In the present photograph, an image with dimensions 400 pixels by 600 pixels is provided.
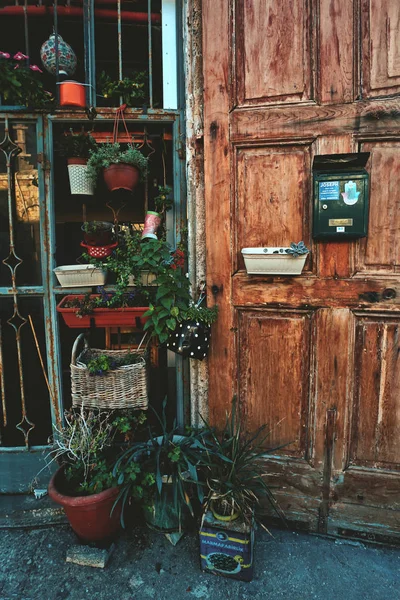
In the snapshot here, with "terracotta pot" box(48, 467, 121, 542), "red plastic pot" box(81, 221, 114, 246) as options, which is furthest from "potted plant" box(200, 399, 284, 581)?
"red plastic pot" box(81, 221, 114, 246)

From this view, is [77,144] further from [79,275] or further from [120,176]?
[79,275]

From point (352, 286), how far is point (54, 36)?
2754 mm

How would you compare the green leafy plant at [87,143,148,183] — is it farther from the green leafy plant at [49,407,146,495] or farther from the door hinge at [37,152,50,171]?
the green leafy plant at [49,407,146,495]

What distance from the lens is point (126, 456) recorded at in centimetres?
253

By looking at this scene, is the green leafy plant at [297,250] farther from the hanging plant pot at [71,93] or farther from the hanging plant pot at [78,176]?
the hanging plant pot at [71,93]

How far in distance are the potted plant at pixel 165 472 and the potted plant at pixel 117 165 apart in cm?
185

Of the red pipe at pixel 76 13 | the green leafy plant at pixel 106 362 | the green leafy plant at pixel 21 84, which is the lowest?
the green leafy plant at pixel 106 362

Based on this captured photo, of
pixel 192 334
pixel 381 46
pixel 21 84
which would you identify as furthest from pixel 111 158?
pixel 381 46

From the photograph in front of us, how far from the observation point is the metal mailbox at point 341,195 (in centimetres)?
221

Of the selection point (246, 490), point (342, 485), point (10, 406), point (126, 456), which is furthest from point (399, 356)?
point (10, 406)

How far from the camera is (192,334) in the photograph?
234 centimetres

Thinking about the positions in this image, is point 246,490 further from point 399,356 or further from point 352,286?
point 352,286

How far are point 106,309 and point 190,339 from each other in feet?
2.18

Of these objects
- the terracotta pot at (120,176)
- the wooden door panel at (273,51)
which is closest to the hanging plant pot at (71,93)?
the terracotta pot at (120,176)
